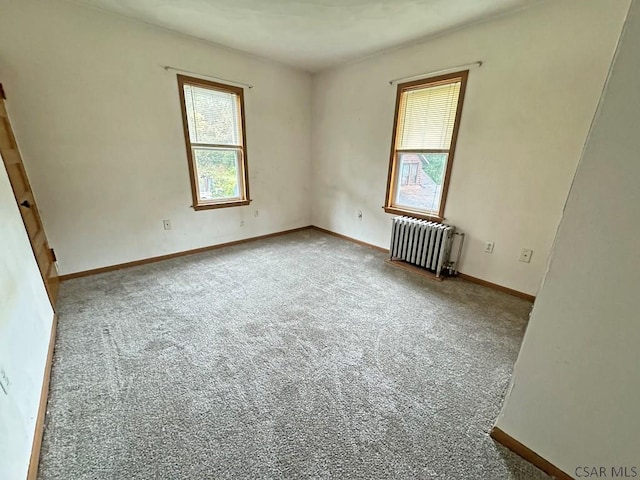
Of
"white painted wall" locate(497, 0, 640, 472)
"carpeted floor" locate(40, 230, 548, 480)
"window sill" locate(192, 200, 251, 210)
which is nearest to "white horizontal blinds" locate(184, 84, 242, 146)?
"window sill" locate(192, 200, 251, 210)

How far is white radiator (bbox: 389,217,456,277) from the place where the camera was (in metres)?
2.78

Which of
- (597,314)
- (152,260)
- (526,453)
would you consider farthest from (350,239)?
(597,314)

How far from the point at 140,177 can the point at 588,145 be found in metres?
3.51

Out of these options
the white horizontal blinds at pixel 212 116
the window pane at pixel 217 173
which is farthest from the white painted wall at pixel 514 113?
the window pane at pixel 217 173

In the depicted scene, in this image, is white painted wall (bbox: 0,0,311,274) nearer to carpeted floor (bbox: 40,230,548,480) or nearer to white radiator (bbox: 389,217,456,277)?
carpeted floor (bbox: 40,230,548,480)

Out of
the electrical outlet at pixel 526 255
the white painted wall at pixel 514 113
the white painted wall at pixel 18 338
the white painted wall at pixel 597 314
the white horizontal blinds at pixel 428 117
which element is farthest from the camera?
the white horizontal blinds at pixel 428 117

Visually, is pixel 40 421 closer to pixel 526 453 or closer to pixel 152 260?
pixel 152 260

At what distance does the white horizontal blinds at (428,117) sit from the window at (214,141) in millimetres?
2068

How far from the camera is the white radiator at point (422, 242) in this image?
2.78 metres

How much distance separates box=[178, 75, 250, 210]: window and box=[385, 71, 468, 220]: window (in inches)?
80.0

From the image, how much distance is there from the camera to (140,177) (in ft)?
9.34

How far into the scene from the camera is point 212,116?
320 centimetres

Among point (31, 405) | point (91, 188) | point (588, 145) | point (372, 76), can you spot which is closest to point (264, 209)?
point (91, 188)

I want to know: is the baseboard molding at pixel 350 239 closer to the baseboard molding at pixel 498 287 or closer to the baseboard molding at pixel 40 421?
the baseboard molding at pixel 498 287
